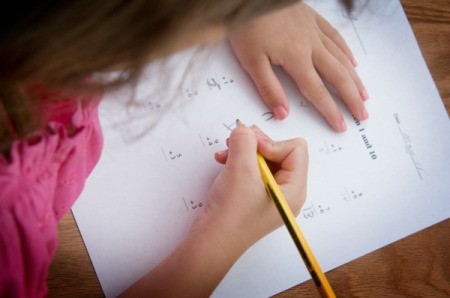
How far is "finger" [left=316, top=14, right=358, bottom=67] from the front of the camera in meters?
0.48

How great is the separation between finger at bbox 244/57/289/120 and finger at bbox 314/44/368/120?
59mm

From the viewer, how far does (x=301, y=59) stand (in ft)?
1.53

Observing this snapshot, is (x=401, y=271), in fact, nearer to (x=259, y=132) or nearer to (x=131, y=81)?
(x=259, y=132)

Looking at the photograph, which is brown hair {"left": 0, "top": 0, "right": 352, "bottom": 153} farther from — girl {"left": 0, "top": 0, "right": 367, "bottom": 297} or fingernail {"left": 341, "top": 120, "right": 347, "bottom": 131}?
fingernail {"left": 341, "top": 120, "right": 347, "bottom": 131}

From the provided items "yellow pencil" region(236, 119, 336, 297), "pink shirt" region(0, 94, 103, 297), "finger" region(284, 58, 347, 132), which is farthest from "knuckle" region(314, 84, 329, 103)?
"pink shirt" region(0, 94, 103, 297)

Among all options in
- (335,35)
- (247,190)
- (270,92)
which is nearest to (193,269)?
(247,190)

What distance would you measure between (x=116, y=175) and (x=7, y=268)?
123 mm

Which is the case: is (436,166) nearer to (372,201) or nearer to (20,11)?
(372,201)

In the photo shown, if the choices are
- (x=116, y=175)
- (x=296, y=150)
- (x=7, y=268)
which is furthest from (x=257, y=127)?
(x=7, y=268)

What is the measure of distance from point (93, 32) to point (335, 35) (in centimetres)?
31

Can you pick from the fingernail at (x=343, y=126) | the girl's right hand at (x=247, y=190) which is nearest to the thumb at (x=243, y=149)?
the girl's right hand at (x=247, y=190)

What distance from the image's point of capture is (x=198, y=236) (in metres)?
0.41

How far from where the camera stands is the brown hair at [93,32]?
0.24 meters

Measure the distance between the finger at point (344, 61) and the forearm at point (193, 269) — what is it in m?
0.22
